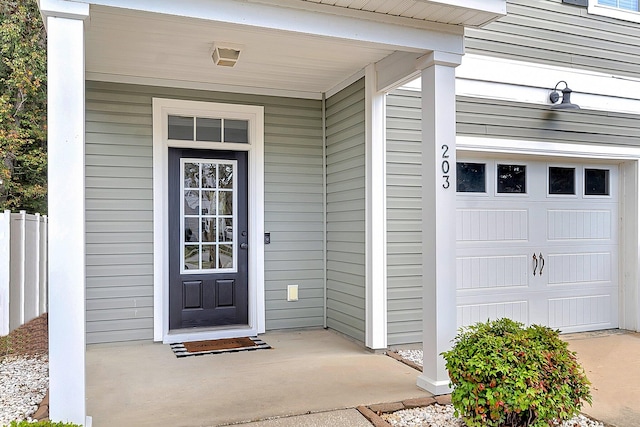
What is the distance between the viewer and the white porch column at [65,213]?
2627 millimetres

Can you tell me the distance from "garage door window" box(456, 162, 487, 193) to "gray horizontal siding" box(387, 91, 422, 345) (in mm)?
535

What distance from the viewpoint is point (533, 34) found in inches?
212

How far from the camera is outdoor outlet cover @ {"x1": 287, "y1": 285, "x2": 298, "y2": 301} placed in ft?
17.9

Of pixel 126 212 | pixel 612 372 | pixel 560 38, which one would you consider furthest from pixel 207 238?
pixel 560 38

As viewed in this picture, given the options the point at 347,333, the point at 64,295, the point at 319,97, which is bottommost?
the point at 347,333

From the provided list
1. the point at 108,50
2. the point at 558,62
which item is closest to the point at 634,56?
the point at 558,62

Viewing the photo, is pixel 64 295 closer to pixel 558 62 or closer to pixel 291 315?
pixel 291 315

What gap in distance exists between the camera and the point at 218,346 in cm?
485

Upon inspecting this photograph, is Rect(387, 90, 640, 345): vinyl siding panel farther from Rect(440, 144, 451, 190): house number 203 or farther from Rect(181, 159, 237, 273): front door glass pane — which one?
Rect(181, 159, 237, 273): front door glass pane

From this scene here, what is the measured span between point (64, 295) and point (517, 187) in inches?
171

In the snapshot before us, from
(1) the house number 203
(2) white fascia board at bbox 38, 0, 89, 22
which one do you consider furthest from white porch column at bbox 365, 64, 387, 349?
(2) white fascia board at bbox 38, 0, 89, 22

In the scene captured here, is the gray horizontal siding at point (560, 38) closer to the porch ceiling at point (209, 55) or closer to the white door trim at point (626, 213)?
the white door trim at point (626, 213)

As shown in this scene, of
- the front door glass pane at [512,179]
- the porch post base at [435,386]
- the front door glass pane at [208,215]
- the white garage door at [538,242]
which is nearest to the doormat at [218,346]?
the front door glass pane at [208,215]

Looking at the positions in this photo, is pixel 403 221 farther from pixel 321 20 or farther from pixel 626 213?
pixel 626 213
